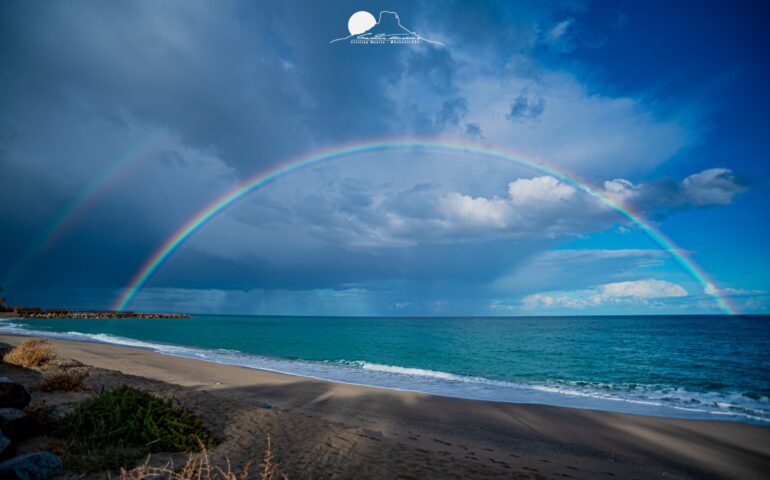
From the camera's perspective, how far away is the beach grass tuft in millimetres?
6824

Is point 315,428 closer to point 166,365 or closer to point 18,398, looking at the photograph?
point 18,398

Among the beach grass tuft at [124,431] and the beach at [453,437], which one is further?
the beach at [453,437]

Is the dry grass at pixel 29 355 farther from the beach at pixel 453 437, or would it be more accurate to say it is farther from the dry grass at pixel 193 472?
the dry grass at pixel 193 472

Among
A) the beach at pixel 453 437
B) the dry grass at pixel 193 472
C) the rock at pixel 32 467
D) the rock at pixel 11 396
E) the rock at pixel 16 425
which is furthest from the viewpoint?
the rock at pixel 11 396

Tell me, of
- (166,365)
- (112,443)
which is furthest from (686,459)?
(166,365)

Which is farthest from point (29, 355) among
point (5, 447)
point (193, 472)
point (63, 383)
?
point (193, 472)

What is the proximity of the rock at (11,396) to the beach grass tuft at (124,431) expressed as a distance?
107 cm

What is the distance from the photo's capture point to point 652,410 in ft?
53.0

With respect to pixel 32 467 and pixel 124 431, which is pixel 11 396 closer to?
pixel 124 431

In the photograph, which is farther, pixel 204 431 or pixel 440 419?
pixel 440 419

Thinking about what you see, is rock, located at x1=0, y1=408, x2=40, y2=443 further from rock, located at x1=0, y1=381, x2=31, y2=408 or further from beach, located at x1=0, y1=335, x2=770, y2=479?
beach, located at x1=0, y1=335, x2=770, y2=479

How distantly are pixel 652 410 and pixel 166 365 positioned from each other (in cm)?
2651

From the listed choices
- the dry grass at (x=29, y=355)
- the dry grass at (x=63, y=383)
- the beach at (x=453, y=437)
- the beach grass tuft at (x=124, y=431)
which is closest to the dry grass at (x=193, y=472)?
the beach grass tuft at (x=124, y=431)

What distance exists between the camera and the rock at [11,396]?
26.3 ft
